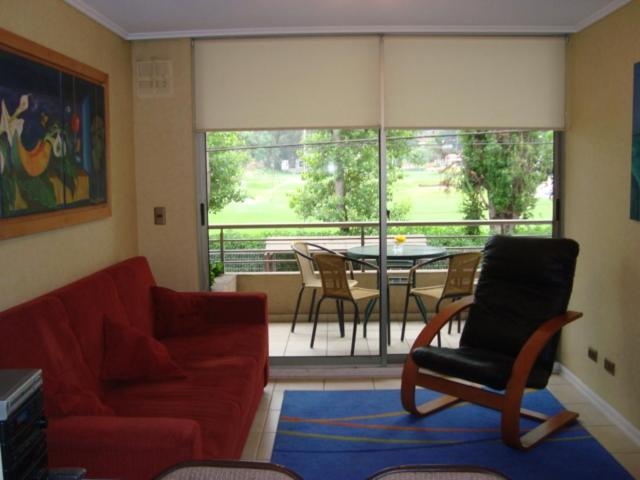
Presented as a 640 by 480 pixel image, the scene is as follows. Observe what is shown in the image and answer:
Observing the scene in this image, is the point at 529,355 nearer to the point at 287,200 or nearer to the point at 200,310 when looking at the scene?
the point at 200,310

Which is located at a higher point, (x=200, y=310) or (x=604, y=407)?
(x=200, y=310)

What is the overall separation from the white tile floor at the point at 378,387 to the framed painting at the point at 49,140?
1.51 meters

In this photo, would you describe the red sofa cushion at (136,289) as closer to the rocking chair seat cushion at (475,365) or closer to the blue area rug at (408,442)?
the blue area rug at (408,442)

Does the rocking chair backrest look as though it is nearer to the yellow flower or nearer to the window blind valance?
the window blind valance

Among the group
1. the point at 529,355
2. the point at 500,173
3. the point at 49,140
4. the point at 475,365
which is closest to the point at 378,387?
the point at 475,365

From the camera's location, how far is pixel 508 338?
3744mm

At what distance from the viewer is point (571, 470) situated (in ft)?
10.0

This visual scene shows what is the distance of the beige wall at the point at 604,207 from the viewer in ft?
11.6

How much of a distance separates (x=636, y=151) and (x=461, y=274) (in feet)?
5.81

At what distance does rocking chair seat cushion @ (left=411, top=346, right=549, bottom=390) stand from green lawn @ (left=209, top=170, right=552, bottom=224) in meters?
2.10

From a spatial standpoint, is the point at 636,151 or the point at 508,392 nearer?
the point at 508,392

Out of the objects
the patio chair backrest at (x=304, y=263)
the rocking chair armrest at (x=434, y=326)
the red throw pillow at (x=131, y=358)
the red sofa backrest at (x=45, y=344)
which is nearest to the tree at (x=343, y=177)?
the patio chair backrest at (x=304, y=263)

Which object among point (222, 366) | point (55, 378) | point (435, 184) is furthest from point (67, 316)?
point (435, 184)

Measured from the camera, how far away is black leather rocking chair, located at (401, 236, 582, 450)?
10.8ft
